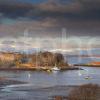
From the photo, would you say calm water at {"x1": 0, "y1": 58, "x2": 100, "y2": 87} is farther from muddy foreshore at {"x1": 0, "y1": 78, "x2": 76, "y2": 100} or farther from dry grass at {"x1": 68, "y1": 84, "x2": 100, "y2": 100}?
dry grass at {"x1": 68, "y1": 84, "x2": 100, "y2": 100}

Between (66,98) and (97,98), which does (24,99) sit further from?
(97,98)

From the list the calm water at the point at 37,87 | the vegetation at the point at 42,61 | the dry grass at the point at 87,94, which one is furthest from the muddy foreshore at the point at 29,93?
the vegetation at the point at 42,61

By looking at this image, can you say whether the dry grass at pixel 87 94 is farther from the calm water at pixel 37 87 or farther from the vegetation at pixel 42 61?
the vegetation at pixel 42 61

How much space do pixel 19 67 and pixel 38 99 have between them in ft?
Answer: 471

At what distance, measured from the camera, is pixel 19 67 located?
19175cm

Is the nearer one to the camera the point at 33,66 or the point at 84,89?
the point at 84,89

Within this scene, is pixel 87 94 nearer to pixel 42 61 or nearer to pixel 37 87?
pixel 37 87

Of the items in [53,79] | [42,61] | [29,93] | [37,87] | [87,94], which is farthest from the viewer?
[42,61]

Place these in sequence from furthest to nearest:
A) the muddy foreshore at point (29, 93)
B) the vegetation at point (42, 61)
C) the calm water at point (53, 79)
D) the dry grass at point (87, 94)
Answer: the vegetation at point (42, 61) → the calm water at point (53, 79) → the muddy foreshore at point (29, 93) → the dry grass at point (87, 94)

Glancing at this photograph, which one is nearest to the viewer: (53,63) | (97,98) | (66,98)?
(97,98)

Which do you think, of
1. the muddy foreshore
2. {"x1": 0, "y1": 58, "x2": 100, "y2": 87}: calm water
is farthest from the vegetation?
the muddy foreshore

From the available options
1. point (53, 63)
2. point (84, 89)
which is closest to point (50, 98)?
point (84, 89)

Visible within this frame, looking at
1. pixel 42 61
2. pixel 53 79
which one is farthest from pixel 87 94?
pixel 42 61

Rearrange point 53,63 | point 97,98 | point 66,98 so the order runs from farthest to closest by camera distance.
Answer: point 53,63
point 66,98
point 97,98
